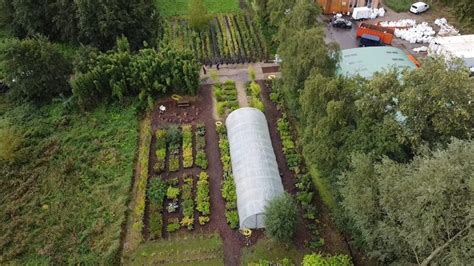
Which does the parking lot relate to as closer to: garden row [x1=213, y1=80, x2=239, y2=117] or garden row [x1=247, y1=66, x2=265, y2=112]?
garden row [x1=247, y1=66, x2=265, y2=112]

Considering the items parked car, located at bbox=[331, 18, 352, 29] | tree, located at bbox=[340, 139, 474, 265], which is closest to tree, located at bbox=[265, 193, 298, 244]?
tree, located at bbox=[340, 139, 474, 265]

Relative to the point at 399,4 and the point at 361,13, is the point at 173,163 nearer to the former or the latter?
the point at 361,13

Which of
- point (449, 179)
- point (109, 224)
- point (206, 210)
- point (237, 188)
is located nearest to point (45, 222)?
point (109, 224)

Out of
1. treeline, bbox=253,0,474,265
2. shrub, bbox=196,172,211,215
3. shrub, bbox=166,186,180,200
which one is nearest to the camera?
treeline, bbox=253,0,474,265

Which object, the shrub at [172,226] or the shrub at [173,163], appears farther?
the shrub at [173,163]

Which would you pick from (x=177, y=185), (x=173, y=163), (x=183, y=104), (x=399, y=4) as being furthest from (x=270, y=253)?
(x=399, y=4)

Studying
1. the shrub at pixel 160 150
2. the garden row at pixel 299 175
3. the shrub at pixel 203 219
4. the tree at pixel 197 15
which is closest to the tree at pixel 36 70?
the shrub at pixel 160 150

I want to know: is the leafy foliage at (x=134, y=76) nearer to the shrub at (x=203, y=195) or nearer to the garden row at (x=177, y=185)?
the garden row at (x=177, y=185)
